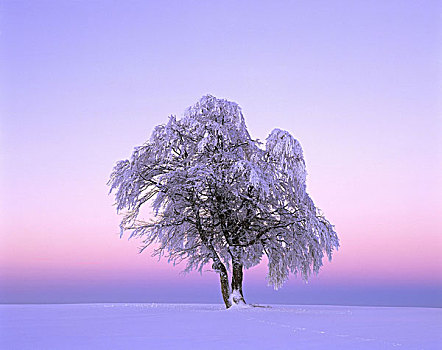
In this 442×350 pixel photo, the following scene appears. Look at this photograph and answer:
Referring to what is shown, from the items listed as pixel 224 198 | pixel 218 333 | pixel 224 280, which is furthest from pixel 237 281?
pixel 218 333

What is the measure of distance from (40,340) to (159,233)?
948cm

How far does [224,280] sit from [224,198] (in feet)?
10.6

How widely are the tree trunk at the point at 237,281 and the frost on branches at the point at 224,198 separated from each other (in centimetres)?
4

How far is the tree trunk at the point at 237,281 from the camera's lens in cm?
1820

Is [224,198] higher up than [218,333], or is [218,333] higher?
[224,198]

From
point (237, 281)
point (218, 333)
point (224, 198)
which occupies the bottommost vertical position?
point (218, 333)

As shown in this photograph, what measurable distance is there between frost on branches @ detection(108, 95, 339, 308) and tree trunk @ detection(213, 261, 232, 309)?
39mm

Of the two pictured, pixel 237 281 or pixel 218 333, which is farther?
pixel 237 281

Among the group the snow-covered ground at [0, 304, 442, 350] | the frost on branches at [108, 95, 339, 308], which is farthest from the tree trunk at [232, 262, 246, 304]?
the snow-covered ground at [0, 304, 442, 350]

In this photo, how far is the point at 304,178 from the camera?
58.0 feet

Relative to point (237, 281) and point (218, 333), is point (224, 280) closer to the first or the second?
point (237, 281)

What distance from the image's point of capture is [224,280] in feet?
60.7

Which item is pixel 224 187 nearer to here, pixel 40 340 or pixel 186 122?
pixel 186 122

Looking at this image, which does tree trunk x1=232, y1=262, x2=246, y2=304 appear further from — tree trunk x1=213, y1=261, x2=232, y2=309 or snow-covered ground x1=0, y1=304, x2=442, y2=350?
snow-covered ground x1=0, y1=304, x2=442, y2=350
